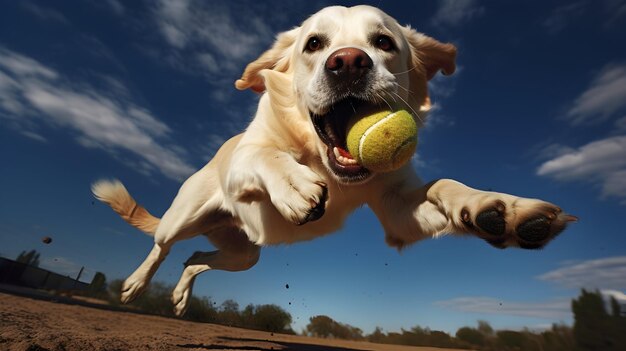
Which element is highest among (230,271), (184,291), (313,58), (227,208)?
(313,58)

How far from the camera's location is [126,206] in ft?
21.4

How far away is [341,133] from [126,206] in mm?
4841

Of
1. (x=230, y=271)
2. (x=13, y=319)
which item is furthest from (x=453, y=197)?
(x=13, y=319)

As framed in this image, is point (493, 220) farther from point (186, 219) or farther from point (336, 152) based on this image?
point (186, 219)

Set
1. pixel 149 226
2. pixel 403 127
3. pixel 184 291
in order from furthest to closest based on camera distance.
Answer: pixel 149 226
pixel 184 291
pixel 403 127

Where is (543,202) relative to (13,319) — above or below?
above

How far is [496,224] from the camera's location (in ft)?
7.92

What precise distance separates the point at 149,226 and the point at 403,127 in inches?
202

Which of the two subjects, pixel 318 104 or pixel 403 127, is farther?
pixel 318 104

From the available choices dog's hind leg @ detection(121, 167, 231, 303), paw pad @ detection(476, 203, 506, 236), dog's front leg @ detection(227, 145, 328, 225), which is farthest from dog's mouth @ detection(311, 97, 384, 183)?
dog's hind leg @ detection(121, 167, 231, 303)

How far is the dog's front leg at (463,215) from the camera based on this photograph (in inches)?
91.4

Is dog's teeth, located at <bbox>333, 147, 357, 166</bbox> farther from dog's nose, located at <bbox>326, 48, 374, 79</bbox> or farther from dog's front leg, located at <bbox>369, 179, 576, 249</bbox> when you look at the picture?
dog's front leg, located at <bbox>369, 179, 576, 249</bbox>

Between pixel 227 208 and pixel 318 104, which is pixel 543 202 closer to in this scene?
pixel 318 104

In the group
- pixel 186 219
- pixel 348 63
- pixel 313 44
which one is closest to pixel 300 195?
pixel 348 63
